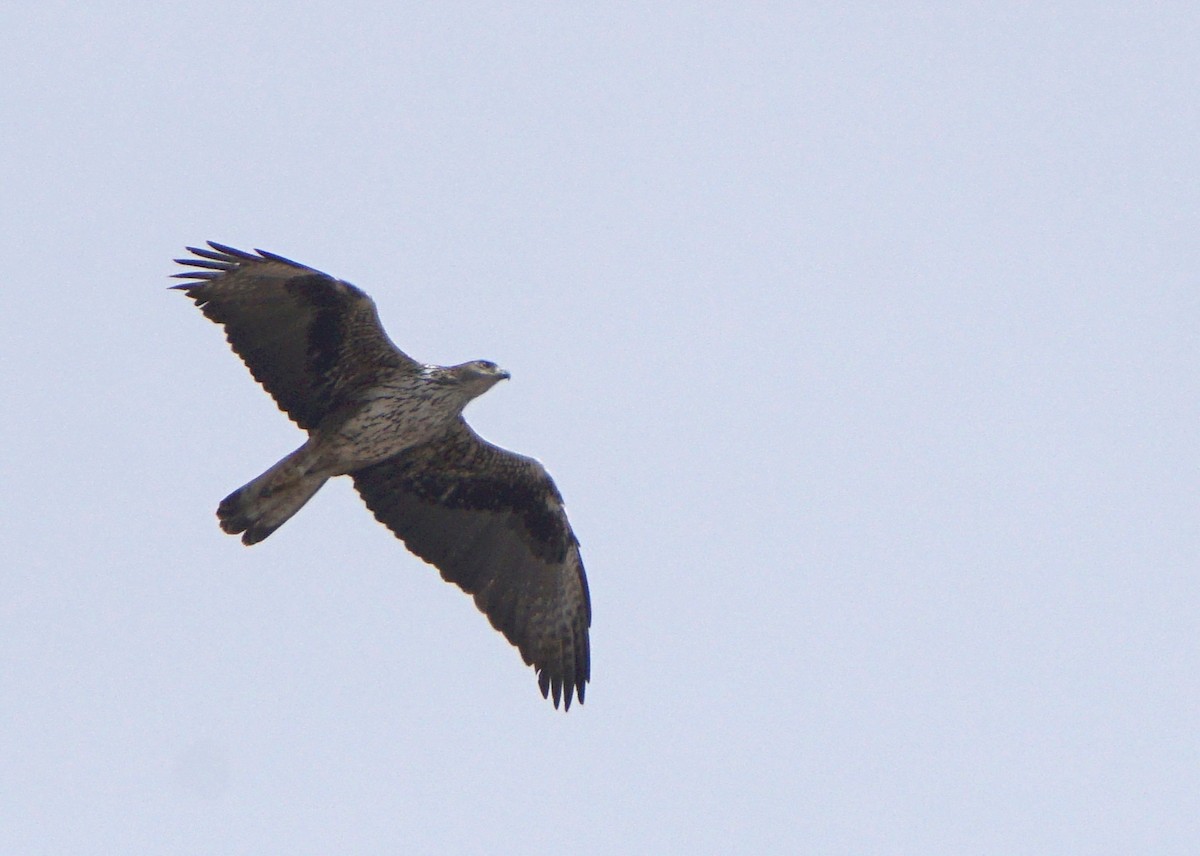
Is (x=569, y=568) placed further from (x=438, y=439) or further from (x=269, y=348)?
(x=269, y=348)

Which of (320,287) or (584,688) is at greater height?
(320,287)

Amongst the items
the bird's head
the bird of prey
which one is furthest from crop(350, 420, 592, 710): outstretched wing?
the bird's head

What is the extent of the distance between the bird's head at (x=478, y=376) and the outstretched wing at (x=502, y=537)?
691 millimetres

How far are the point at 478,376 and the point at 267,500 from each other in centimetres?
171

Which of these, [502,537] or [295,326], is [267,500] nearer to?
[295,326]

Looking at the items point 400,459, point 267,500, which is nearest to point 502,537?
point 400,459

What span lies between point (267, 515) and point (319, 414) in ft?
2.75

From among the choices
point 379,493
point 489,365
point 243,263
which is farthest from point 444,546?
point 243,263

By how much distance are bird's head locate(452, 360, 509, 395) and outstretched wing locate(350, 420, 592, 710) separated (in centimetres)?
69

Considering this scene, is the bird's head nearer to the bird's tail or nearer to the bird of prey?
the bird of prey

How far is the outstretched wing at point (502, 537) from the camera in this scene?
14.5 m

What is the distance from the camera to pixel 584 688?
1477 centimetres

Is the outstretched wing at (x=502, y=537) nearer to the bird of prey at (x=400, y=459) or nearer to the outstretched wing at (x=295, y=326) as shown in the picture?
the bird of prey at (x=400, y=459)

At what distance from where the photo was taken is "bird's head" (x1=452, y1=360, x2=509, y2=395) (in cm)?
1382
